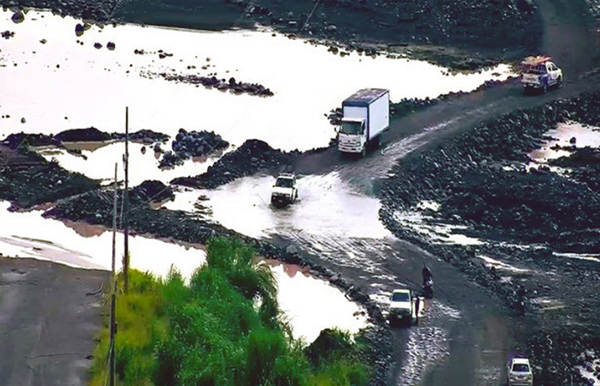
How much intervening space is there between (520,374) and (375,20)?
45.9 meters

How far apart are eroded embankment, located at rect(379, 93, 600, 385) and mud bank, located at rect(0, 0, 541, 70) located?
45.2 feet

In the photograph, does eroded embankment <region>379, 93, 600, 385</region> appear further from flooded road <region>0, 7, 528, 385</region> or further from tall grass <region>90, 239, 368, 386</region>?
tall grass <region>90, 239, 368, 386</region>

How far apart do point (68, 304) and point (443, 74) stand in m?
36.7

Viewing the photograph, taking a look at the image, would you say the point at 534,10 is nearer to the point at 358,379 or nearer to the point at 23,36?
the point at 23,36

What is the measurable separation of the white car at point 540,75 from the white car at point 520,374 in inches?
1222

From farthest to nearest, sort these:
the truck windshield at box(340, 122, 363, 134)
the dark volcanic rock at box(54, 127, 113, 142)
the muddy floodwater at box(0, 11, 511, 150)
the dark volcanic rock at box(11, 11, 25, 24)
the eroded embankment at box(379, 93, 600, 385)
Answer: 1. the dark volcanic rock at box(11, 11, 25, 24)
2. the muddy floodwater at box(0, 11, 511, 150)
3. the dark volcanic rock at box(54, 127, 113, 142)
4. the truck windshield at box(340, 122, 363, 134)
5. the eroded embankment at box(379, 93, 600, 385)

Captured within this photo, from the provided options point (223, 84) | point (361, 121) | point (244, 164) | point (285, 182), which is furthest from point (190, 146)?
point (223, 84)

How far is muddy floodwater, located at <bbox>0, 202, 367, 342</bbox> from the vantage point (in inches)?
1794

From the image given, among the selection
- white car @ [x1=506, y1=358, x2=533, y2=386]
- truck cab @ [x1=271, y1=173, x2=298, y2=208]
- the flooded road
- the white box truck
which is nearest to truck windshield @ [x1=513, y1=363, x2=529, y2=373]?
white car @ [x1=506, y1=358, x2=533, y2=386]

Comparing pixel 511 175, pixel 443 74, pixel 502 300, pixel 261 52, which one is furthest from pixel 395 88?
pixel 502 300

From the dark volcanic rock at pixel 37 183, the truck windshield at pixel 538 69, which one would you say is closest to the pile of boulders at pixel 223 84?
the truck windshield at pixel 538 69

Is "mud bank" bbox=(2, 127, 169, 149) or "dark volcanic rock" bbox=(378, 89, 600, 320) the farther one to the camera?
"mud bank" bbox=(2, 127, 169, 149)

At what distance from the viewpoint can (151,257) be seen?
50.6 meters

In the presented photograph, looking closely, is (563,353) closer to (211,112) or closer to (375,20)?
(211,112)
